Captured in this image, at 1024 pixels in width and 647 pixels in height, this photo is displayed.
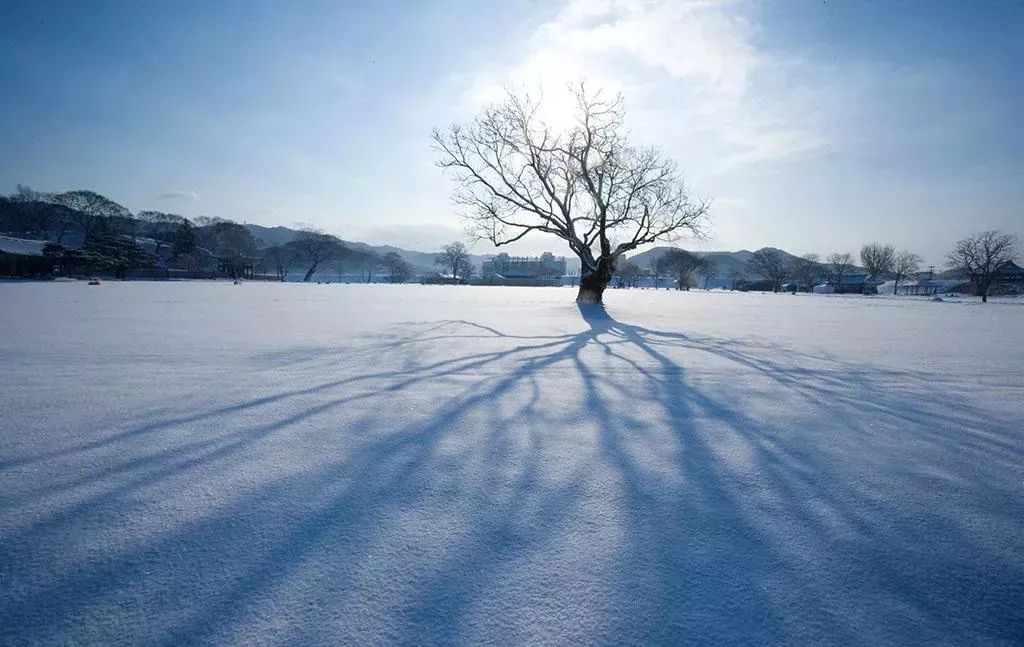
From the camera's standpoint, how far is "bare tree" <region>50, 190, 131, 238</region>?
242 ft

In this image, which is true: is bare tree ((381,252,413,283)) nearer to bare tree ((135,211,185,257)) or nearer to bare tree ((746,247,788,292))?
bare tree ((135,211,185,257))

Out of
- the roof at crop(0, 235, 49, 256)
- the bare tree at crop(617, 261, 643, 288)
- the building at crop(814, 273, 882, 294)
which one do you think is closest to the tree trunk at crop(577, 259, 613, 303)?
the roof at crop(0, 235, 49, 256)

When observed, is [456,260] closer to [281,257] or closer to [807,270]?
[281,257]

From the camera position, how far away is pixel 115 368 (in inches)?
203

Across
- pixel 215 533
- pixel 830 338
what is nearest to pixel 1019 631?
pixel 215 533

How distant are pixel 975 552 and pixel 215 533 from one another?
3.49m

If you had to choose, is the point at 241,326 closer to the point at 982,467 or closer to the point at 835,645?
the point at 835,645

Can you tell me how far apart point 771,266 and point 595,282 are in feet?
344

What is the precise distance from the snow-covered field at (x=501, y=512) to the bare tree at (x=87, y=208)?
99.5 m

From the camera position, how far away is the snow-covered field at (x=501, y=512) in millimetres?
1485

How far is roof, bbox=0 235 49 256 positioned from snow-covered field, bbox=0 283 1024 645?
63191mm

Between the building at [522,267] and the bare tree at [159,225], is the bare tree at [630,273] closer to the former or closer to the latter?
the building at [522,267]

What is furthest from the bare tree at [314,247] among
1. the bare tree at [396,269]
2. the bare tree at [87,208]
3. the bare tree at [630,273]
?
the bare tree at [630,273]

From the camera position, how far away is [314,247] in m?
99.4
